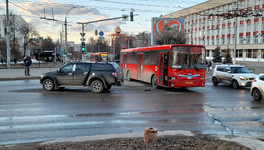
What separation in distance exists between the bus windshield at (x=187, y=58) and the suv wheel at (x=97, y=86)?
14.4 ft

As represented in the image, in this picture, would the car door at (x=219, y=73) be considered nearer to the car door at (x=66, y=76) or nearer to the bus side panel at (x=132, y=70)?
the bus side panel at (x=132, y=70)

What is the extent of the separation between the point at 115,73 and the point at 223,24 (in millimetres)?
65125

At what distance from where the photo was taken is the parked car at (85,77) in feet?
47.8

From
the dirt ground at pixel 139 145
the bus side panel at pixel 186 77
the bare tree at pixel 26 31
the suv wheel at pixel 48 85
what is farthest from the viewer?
the bare tree at pixel 26 31

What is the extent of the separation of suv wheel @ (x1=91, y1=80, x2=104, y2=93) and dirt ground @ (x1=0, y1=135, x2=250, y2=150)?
9.07m

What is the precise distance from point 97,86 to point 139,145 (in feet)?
31.8

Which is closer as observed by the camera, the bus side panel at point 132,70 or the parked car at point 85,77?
the parked car at point 85,77

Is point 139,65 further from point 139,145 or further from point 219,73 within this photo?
point 139,145

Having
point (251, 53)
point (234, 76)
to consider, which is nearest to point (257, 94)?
point (234, 76)

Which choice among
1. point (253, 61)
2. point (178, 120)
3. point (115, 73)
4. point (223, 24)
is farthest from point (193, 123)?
point (223, 24)

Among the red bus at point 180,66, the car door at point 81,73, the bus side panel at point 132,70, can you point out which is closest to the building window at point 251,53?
the bus side panel at point 132,70

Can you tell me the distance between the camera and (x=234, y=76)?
729 inches

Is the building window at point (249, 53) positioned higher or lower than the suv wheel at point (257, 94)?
higher

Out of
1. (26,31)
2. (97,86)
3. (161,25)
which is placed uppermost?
(26,31)
